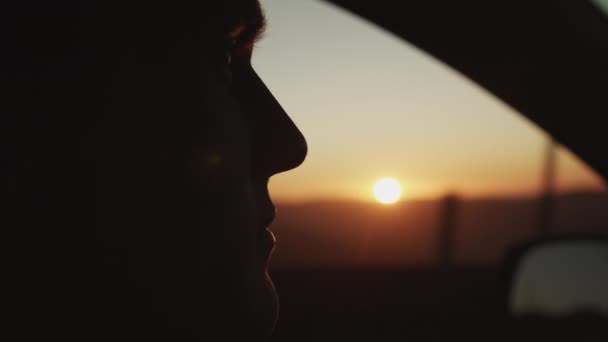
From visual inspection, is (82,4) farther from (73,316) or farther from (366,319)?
(366,319)

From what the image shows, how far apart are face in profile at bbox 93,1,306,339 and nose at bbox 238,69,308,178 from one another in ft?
0.57

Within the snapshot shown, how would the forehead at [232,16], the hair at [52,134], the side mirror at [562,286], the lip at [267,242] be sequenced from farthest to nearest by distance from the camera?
1. the side mirror at [562,286]
2. the lip at [267,242]
3. the forehead at [232,16]
4. the hair at [52,134]

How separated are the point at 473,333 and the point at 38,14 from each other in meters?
11.7

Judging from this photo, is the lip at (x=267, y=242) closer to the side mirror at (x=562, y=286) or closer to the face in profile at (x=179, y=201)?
the face in profile at (x=179, y=201)

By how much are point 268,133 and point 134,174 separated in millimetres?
564

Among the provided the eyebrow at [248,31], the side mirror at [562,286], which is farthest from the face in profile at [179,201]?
the side mirror at [562,286]

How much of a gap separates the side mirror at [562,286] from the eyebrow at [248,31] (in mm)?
1531

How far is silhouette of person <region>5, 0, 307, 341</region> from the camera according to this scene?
64.4 inches

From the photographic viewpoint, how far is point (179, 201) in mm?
1725

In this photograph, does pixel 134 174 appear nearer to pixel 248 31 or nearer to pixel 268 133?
pixel 268 133

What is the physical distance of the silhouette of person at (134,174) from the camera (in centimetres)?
163

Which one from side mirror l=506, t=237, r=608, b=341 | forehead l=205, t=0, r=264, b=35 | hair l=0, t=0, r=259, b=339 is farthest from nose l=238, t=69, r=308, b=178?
side mirror l=506, t=237, r=608, b=341

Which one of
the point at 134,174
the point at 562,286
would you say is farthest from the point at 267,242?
the point at 562,286

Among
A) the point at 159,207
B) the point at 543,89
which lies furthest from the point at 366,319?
the point at 159,207
